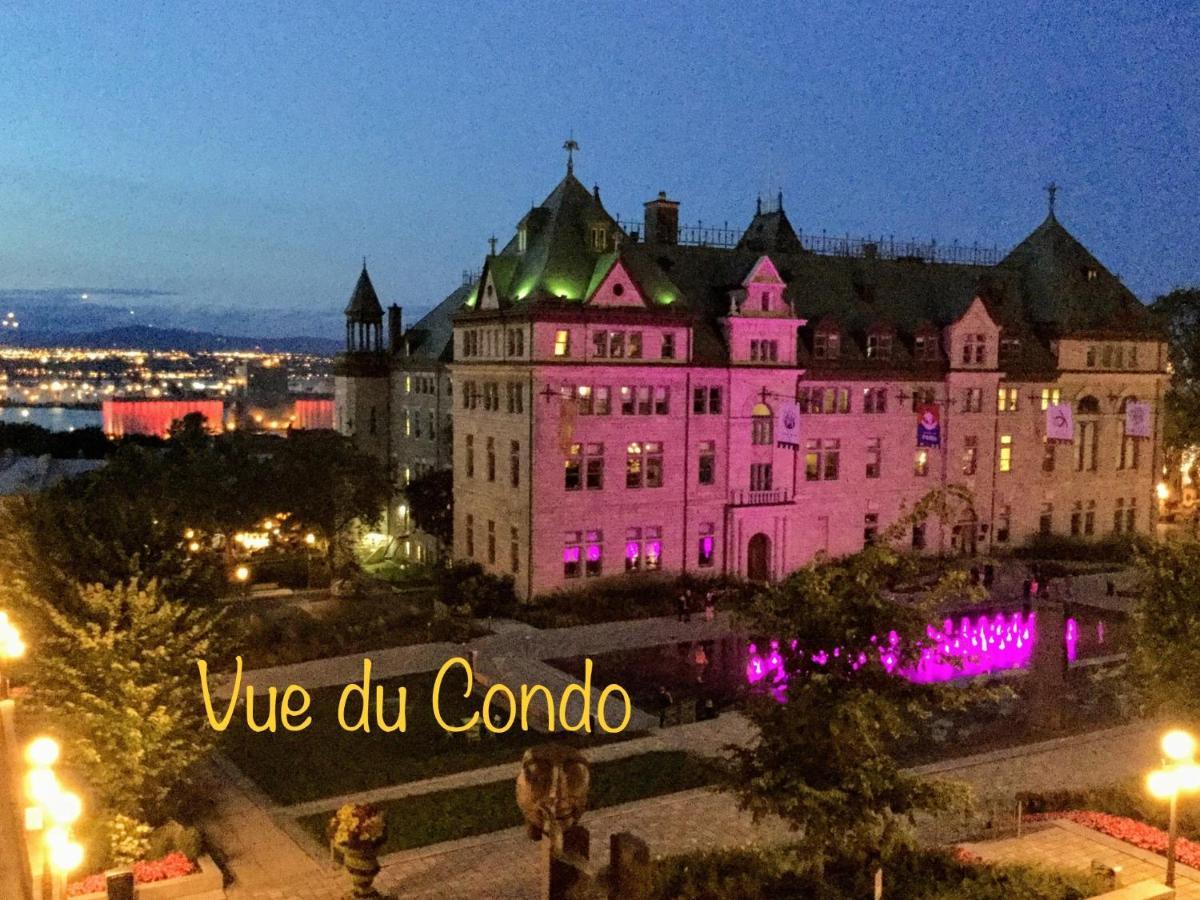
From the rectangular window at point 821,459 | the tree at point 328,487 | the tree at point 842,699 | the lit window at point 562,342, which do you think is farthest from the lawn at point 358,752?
the rectangular window at point 821,459

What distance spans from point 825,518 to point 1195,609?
30725 millimetres

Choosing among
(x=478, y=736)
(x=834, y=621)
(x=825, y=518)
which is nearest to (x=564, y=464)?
(x=825, y=518)

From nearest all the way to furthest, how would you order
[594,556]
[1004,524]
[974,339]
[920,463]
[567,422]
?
[567,422] < [594,556] < [920,463] < [974,339] < [1004,524]

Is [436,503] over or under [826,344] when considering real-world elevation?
under

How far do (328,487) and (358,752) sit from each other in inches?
974

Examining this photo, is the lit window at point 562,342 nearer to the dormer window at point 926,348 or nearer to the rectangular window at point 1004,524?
the dormer window at point 926,348

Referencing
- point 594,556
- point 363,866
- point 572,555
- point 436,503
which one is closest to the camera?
point 363,866

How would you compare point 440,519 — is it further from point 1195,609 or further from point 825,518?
point 1195,609

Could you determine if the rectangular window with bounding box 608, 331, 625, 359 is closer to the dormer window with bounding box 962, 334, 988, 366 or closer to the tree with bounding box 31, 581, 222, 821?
the dormer window with bounding box 962, 334, 988, 366

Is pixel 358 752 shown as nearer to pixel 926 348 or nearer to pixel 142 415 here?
pixel 926 348

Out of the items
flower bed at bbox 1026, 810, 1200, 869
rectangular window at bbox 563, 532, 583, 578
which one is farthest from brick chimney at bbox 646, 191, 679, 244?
flower bed at bbox 1026, 810, 1200, 869

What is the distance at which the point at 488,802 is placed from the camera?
2419 cm

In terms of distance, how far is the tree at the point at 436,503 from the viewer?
54.7 metres

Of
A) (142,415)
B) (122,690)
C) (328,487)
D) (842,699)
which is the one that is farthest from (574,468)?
(142,415)
